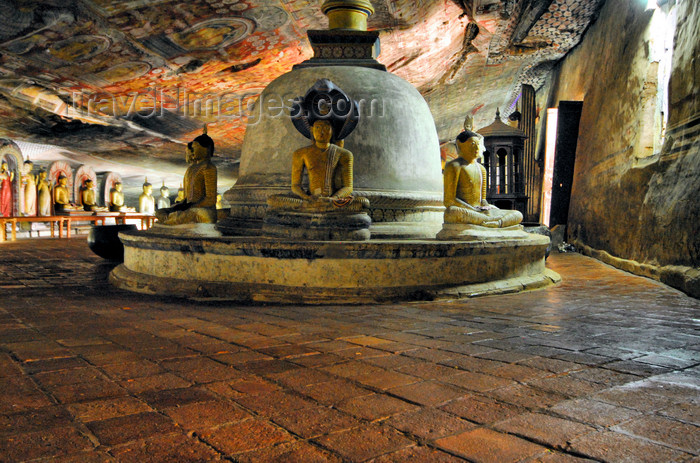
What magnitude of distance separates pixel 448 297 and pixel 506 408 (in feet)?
8.33

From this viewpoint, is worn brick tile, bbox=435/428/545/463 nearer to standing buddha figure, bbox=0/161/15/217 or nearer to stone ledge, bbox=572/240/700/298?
stone ledge, bbox=572/240/700/298

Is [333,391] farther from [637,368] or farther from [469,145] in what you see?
[469,145]

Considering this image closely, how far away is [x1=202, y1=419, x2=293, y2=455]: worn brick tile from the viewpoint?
1.60 m

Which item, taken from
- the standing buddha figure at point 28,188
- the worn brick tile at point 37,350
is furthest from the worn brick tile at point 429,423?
the standing buddha figure at point 28,188

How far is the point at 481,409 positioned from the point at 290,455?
735 millimetres

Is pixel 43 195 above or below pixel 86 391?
above

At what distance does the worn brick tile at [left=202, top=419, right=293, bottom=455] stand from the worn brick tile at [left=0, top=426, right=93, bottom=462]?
0.36 m

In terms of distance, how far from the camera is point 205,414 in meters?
1.84

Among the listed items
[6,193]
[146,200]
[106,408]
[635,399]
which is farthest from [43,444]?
[146,200]

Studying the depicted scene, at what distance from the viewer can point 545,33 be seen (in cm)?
1115

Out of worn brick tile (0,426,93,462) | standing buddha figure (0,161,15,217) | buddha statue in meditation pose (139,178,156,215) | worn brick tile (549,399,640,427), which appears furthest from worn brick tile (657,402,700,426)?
buddha statue in meditation pose (139,178,156,215)

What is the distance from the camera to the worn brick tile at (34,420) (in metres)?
1.70

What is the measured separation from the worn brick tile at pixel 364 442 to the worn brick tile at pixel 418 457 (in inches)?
1.0

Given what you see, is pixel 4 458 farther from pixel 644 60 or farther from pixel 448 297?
pixel 644 60
